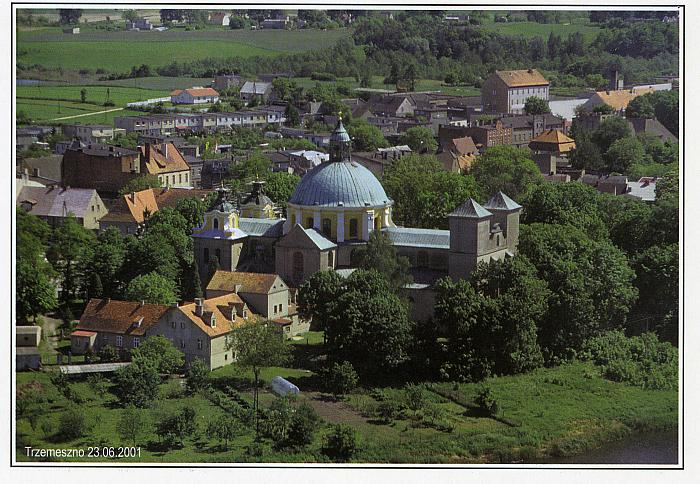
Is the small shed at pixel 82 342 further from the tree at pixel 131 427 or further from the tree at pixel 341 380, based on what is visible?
the tree at pixel 341 380

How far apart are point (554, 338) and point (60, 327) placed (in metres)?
11.2

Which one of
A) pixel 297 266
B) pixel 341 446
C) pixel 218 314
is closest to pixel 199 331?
pixel 218 314

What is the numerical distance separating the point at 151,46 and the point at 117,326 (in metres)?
37.4

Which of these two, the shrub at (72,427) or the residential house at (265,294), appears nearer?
the shrub at (72,427)

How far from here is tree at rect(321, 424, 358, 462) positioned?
97.5 ft

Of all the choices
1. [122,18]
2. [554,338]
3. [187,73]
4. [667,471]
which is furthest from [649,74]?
[667,471]

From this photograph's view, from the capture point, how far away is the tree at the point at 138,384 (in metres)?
31.4

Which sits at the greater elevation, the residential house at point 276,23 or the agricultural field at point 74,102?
the residential house at point 276,23

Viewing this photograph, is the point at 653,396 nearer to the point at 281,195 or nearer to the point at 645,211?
the point at 645,211

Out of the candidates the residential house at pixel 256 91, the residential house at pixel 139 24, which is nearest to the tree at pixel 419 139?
the residential house at pixel 256 91

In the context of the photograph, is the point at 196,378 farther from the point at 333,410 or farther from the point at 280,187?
the point at 280,187

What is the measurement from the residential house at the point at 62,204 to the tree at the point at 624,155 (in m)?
21.6

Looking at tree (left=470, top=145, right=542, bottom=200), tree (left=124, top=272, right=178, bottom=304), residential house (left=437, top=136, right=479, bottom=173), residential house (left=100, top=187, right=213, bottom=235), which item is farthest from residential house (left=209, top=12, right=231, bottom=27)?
tree (left=124, top=272, right=178, bottom=304)

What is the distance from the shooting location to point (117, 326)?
113ft
